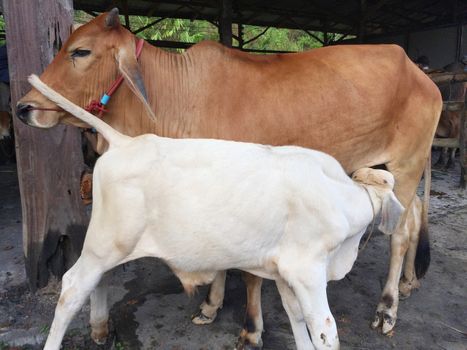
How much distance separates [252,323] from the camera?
265 cm

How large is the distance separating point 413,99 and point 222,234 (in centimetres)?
205

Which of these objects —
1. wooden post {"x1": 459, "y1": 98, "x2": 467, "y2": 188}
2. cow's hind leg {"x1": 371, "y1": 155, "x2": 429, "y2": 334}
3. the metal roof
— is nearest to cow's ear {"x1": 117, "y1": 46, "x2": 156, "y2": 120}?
cow's hind leg {"x1": 371, "y1": 155, "x2": 429, "y2": 334}

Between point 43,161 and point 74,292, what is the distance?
1240mm

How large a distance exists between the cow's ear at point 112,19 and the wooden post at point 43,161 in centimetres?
75

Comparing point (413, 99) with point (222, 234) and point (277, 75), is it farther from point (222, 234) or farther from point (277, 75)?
point (222, 234)

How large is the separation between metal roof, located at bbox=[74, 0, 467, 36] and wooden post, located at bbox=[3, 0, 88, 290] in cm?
584

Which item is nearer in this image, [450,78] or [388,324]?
[388,324]

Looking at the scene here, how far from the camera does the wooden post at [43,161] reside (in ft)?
9.44

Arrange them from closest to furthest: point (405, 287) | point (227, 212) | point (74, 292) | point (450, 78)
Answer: point (227, 212), point (74, 292), point (405, 287), point (450, 78)

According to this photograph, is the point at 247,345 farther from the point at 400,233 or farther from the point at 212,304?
the point at 400,233

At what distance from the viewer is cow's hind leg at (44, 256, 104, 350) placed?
6.98 feet

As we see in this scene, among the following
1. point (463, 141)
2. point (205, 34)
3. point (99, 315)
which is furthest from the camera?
point (205, 34)

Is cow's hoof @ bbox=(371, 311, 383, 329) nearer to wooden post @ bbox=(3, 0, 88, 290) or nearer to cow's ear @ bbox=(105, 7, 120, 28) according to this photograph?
wooden post @ bbox=(3, 0, 88, 290)

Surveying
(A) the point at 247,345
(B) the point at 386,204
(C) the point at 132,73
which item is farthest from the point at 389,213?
(C) the point at 132,73
